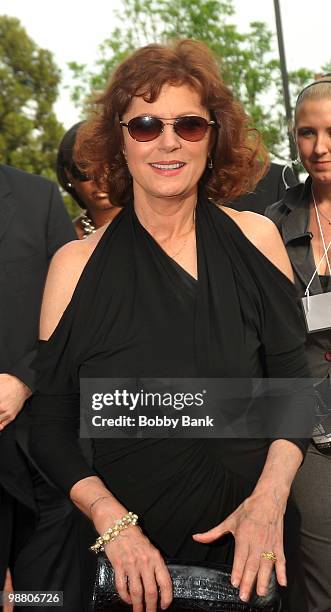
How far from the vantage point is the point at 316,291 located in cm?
351

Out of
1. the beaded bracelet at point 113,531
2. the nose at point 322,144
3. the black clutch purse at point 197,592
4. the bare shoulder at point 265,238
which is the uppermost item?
the nose at point 322,144

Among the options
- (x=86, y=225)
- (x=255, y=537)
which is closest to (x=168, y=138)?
(x=255, y=537)

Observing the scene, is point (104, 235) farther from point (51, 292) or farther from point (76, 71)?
point (76, 71)

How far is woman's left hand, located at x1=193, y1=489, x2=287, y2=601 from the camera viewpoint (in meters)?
2.54

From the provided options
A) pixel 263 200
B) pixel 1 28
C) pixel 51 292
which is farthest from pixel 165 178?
pixel 1 28

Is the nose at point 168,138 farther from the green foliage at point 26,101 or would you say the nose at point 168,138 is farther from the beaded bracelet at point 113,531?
the green foliage at point 26,101

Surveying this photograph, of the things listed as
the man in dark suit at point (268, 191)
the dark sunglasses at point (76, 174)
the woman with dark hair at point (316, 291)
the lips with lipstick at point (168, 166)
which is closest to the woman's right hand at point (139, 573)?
the woman with dark hair at point (316, 291)

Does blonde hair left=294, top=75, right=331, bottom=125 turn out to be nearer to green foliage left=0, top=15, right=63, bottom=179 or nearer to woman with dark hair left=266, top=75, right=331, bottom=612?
woman with dark hair left=266, top=75, right=331, bottom=612

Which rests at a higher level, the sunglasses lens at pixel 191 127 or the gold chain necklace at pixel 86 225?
the gold chain necklace at pixel 86 225

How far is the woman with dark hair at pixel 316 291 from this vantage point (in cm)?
347

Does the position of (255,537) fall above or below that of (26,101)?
below

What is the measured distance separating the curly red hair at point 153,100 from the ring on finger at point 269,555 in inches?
50.4

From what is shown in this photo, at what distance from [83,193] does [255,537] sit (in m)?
2.81

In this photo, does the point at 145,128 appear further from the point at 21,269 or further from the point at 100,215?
the point at 100,215
